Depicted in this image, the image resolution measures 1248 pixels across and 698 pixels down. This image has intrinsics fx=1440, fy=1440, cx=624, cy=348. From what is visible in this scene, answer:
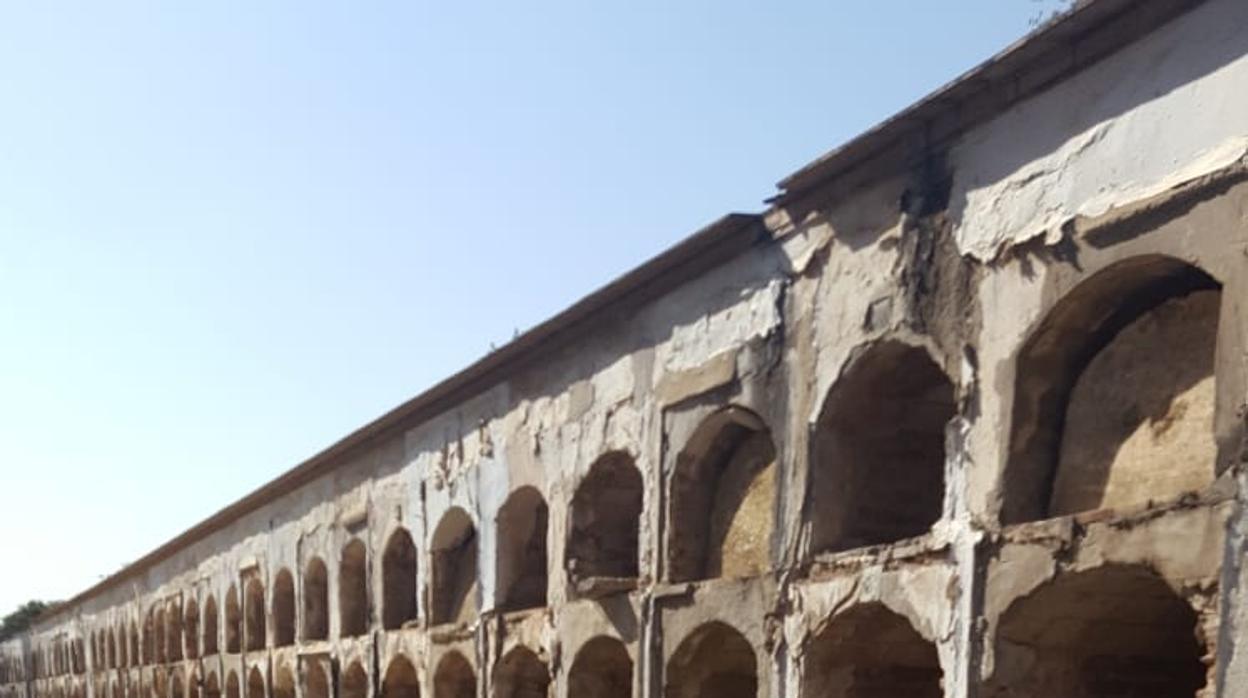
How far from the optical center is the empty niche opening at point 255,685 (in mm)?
18406

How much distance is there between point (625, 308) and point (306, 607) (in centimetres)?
872

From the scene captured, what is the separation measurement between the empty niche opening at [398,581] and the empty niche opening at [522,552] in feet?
9.17

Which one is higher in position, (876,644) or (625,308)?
(625,308)

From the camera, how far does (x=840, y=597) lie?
Result: 22.1ft

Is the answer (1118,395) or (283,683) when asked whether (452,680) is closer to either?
(283,683)

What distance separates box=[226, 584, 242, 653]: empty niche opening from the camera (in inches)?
775

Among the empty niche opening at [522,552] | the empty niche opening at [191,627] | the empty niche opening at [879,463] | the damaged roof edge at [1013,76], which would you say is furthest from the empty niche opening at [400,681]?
the empty niche opening at [191,627]

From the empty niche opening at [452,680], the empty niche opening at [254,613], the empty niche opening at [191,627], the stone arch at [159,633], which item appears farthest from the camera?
the stone arch at [159,633]

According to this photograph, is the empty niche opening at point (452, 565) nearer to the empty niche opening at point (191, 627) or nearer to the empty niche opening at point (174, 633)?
the empty niche opening at point (191, 627)

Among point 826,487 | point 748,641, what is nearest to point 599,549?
point 748,641

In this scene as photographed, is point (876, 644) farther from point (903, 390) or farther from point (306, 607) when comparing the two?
point (306, 607)

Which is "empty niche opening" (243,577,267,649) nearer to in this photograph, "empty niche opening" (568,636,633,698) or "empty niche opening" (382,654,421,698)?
"empty niche opening" (382,654,421,698)

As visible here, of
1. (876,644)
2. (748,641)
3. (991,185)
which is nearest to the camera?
Result: (991,185)

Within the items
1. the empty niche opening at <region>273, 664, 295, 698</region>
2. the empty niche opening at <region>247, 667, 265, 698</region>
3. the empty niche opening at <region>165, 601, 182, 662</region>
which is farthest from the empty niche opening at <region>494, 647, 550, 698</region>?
the empty niche opening at <region>165, 601, 182, 662</region>
